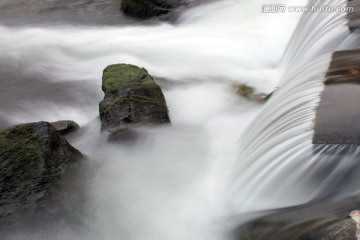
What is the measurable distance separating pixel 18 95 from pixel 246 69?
336cm

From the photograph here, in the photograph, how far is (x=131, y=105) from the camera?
5461 mm

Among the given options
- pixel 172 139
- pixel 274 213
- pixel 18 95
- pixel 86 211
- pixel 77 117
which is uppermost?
pixel 18 95

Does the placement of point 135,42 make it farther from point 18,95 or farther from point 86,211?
point 86,211

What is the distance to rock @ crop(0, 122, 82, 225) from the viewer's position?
162 inches

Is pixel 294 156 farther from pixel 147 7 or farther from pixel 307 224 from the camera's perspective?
pixel 147 7

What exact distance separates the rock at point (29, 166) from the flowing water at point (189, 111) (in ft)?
0.79

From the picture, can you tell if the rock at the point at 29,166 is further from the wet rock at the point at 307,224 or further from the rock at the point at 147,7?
the rock at the point at 147,7

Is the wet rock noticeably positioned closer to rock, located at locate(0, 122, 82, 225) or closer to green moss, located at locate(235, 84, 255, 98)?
rock, located at locate(0, 122, 82, 225)

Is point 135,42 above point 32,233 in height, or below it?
above

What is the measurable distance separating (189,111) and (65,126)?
1538mm

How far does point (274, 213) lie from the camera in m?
3.53

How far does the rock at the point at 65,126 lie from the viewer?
18.7 feet

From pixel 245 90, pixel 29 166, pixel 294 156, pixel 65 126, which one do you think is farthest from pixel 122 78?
pixel 294 156

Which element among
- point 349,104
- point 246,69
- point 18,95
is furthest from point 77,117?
point 349,104
